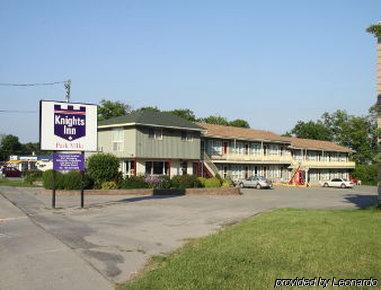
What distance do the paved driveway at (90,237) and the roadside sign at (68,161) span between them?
6.33 ft

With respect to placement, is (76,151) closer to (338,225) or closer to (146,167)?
(338,225)

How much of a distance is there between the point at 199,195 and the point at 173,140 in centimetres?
1201

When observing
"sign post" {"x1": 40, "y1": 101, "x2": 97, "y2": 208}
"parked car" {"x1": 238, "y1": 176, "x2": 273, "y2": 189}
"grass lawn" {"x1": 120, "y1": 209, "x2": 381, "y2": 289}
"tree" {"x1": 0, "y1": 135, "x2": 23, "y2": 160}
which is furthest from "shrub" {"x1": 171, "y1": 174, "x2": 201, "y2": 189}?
"tree" {"x1": 0, "y1": 135, "x2": 23, "y2": 160}

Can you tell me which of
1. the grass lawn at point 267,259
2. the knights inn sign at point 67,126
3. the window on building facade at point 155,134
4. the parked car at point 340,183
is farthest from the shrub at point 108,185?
the parked car at point 340,183

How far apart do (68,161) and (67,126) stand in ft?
5.62

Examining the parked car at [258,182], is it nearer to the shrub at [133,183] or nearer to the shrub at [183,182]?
the shrub at [183,182]

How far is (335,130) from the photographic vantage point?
10531 centimetres

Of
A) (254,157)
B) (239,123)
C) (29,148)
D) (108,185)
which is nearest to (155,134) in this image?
(108,185)

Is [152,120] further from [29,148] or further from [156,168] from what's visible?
[29,148]

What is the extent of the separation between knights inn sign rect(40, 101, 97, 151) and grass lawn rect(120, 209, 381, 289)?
12810mm

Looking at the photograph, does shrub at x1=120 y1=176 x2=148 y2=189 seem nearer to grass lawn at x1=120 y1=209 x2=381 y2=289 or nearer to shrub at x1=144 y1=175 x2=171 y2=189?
shrub at x1=144 y1=175 x2=171 y2=189

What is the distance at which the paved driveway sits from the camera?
974cm

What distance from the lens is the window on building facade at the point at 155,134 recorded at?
4528 centimetres

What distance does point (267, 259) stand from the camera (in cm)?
995
